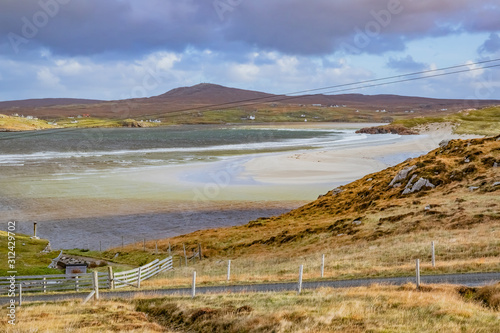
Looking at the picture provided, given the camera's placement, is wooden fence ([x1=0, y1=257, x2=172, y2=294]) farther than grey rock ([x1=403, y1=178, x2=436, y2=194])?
No

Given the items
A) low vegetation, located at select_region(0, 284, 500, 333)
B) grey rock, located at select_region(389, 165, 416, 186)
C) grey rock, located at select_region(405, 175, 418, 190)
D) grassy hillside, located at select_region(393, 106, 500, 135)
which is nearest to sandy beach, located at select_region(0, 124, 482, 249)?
grey rock, located at select_region(389, 165, 416, 186)

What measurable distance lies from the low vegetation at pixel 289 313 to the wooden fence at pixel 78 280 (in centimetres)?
424

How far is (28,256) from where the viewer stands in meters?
39.0

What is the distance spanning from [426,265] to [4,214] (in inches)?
1873

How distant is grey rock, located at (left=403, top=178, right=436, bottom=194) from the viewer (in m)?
48.2

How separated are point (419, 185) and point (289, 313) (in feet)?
118

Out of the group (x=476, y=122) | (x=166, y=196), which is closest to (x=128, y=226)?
(x=166, y=196)

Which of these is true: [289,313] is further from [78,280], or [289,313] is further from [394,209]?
[394,209]

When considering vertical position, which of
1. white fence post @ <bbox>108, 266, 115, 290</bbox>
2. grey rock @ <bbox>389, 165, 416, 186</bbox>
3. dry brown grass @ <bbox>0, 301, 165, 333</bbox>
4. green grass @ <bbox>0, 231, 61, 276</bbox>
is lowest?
green grass @ <bbox>0, 231, 61, 276</bbox>

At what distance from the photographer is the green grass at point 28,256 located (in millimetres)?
34375

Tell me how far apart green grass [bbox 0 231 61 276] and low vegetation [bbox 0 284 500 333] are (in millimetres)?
14080

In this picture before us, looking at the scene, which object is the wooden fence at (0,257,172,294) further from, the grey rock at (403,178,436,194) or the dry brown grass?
the grey rock at (403,178,436,194)

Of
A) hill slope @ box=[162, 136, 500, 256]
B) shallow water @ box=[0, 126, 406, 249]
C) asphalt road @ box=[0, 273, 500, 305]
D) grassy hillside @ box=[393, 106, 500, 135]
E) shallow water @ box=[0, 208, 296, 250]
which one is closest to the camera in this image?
asphalt road @ box=[0, 273, 500, 305]

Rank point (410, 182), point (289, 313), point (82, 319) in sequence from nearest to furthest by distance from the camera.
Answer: point (289, 313)
point (82, 319)
point (410, 182)
